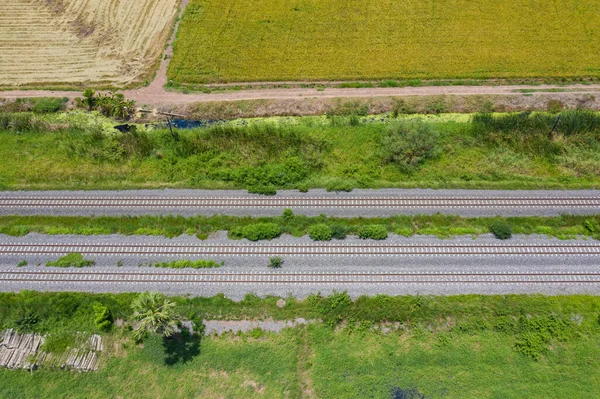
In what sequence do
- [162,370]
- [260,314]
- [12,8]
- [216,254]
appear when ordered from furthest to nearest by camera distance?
[12,8], [216,254], [260,314], [162,370]

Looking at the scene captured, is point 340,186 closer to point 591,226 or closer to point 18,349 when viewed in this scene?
point 591,226

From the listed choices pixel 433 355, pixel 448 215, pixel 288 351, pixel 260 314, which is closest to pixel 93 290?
pixel 260 314

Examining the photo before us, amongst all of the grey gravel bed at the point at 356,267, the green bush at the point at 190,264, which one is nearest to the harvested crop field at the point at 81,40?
the grey gravel bed at the point at 356,267

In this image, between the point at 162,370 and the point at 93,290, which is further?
the point at 93,290

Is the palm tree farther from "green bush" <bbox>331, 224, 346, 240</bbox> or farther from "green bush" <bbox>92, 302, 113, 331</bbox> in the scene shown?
"green bush" <bbox>331, 224, 346, 240</bbox>

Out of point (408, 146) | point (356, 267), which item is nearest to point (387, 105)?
point (408, 146)

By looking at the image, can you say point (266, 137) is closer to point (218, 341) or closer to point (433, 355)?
point (218, 341)
